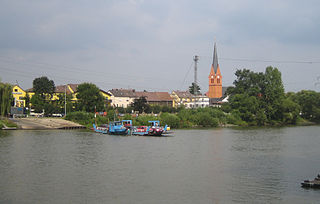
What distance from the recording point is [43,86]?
9138cm

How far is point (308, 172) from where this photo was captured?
2800 centimetres

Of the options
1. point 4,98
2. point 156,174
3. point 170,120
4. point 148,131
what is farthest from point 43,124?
point 156,174

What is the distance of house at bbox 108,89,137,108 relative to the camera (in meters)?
120

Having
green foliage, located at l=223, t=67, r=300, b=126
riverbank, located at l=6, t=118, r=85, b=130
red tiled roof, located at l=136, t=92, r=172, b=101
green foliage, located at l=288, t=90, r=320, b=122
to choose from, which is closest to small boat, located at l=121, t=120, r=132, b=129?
riverbank, located at l=6, t=118, r=85, b=130

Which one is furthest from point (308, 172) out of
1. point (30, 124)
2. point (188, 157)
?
point (30, 124)

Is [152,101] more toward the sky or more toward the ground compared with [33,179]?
more toward the sky

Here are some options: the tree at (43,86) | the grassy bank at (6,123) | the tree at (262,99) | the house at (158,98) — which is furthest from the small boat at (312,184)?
the house at (158,98)

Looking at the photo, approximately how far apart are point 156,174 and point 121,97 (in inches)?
3763

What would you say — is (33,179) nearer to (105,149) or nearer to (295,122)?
(105,149)

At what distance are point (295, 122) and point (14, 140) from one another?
→ 249ft

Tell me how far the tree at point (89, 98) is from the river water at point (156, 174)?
41.4m

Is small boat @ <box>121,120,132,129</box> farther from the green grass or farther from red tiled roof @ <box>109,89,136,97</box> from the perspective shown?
red tiled roof @ <box>109,89,136,97</box>

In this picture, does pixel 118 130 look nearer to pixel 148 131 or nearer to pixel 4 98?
pixel 148 131

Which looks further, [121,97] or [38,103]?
[121,97]
